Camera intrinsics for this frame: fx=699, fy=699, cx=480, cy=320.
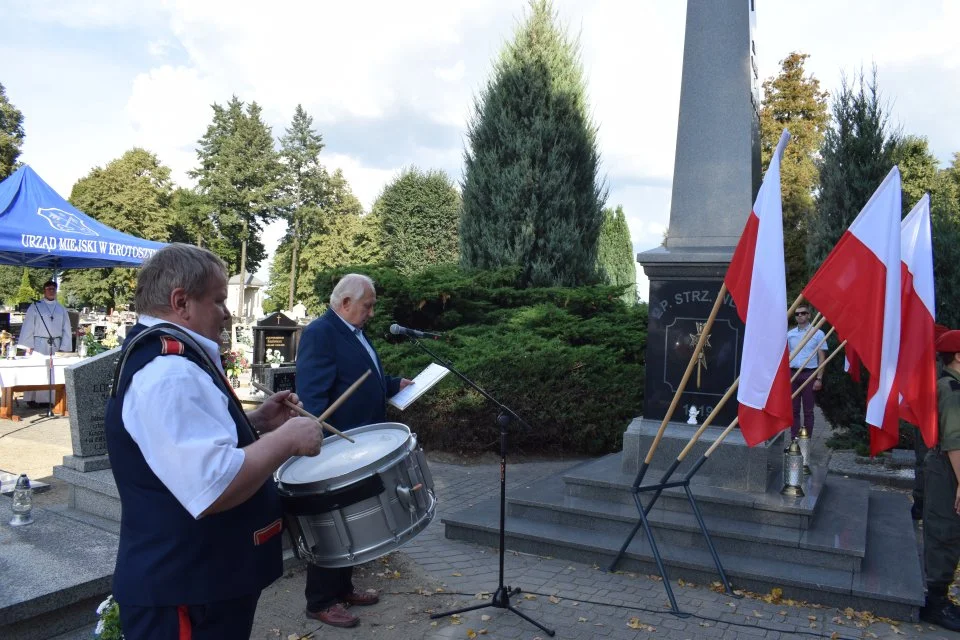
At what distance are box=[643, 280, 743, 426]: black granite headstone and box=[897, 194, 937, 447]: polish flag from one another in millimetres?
1721

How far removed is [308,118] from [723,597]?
56.1m

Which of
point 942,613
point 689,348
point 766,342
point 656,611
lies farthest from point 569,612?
point 689,348

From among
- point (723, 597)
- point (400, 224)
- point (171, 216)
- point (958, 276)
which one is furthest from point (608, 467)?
point (171, 216)

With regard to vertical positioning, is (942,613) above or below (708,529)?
below

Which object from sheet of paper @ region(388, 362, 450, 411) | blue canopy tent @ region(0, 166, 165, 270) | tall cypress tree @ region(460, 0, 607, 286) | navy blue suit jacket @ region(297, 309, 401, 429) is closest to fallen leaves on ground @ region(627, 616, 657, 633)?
sheet of paper @ region(388, 362, 450, 411)

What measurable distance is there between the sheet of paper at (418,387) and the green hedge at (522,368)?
469 cm

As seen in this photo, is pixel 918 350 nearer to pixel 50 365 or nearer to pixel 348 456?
pixel 348 456

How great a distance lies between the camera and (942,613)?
450 centimetres

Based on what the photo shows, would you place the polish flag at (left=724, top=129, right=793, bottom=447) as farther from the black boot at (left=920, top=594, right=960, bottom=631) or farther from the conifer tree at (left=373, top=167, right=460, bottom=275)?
the conifer tree at (left=373, top=167, right=460, bottom=275)

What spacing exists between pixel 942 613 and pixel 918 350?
1708mm

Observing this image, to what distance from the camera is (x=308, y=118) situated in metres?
55.8

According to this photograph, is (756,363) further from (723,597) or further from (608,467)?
(608,467)

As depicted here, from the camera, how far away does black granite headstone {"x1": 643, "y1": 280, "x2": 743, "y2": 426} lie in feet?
20.9

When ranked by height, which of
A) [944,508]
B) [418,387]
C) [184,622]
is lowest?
[944,508]
